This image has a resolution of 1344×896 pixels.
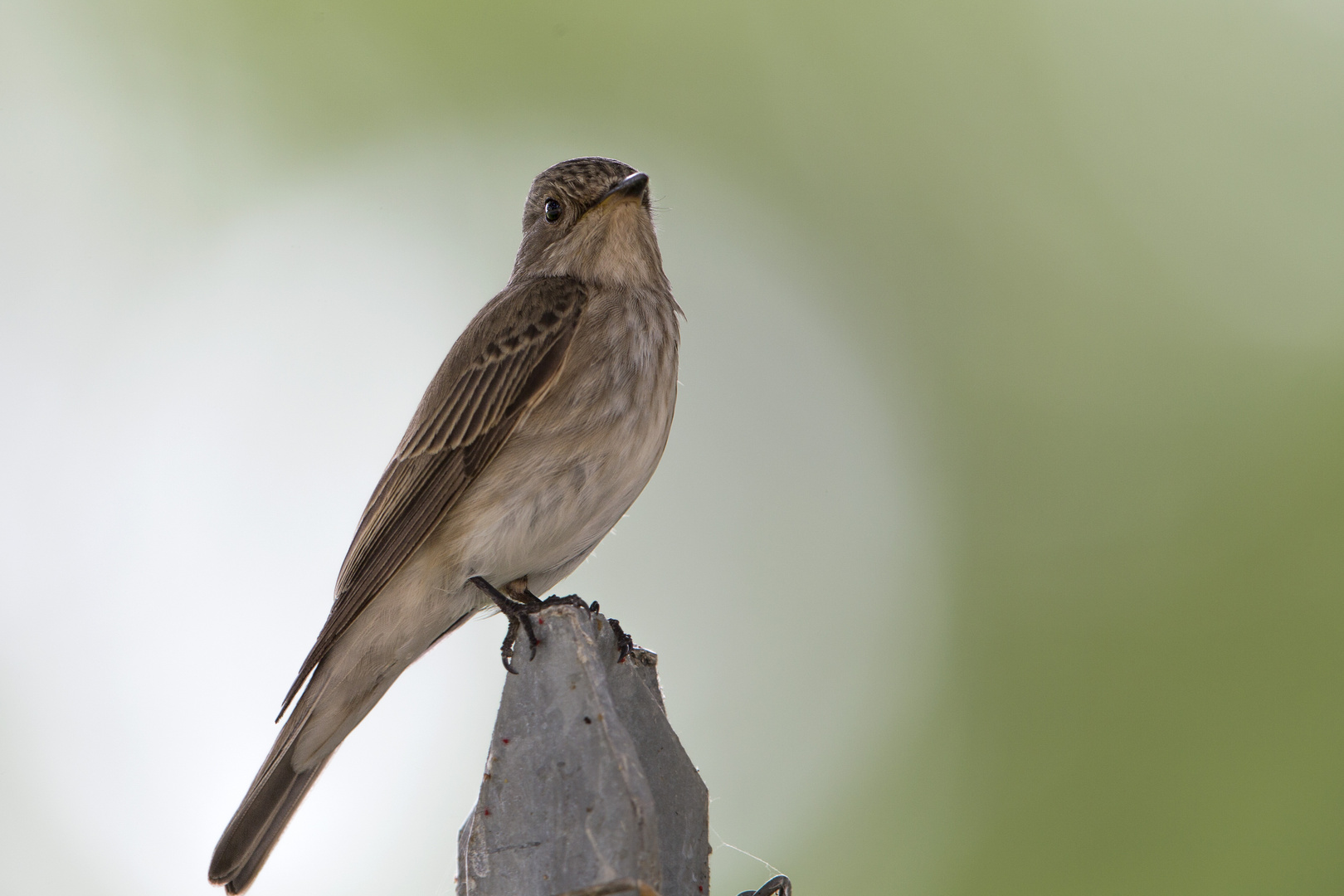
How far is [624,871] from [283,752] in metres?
2.21

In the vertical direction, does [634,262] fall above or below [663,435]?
above

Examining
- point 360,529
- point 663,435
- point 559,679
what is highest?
point 663,435

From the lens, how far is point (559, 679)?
2.32m

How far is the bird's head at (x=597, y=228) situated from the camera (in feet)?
15.8

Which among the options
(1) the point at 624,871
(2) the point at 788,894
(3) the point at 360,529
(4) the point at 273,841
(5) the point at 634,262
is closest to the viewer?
(1) the point at 624,871

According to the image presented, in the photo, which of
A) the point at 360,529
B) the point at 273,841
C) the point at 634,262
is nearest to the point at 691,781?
the point at 273,841

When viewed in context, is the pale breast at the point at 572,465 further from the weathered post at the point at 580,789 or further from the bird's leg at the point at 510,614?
the weathered post at the point at 580,789

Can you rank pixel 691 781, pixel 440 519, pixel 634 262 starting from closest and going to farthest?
pixel 691 781, pixel 440 519, pixel 634 262

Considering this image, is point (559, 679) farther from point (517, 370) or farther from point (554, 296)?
point (554, 296)

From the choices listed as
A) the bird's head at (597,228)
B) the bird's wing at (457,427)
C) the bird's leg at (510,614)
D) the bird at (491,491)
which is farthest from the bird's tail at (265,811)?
the bird's head at (597,228)

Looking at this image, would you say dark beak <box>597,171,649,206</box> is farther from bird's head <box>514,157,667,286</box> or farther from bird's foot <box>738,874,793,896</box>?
bird's foot <box>738,874,793,896</box>

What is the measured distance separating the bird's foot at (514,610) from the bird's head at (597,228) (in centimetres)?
148

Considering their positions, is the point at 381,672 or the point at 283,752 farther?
the point at 381,672

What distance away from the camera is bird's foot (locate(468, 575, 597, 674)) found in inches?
117
